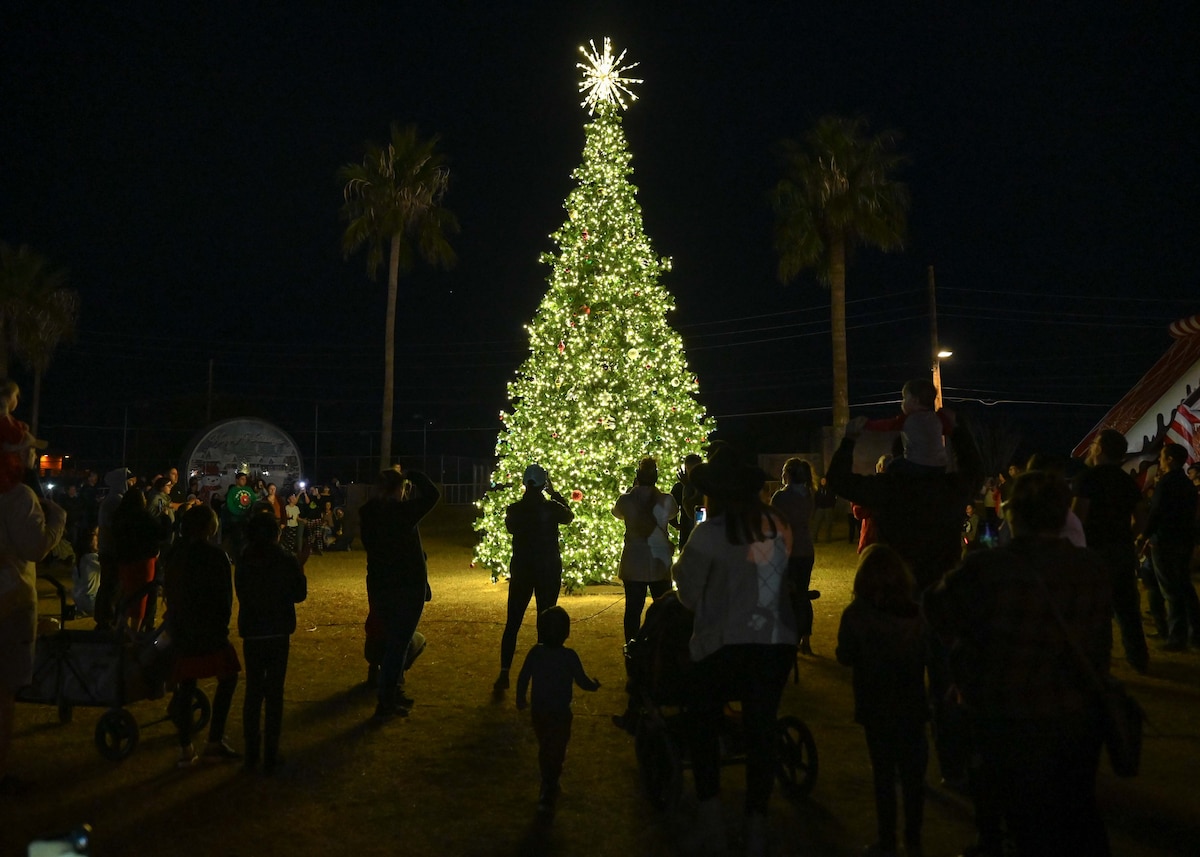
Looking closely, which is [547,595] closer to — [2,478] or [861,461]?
[2,478]

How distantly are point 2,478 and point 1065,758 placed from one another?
515 cm

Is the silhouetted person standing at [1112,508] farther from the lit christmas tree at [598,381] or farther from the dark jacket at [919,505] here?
the lit christmas tree at [598,381]

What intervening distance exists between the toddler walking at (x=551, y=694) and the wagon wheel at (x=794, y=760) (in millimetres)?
1126

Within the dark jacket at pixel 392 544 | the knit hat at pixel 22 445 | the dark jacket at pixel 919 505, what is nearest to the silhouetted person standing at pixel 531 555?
the dark jacket at pixel 392 544

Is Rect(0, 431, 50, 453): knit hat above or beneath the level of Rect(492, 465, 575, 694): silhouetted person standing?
above

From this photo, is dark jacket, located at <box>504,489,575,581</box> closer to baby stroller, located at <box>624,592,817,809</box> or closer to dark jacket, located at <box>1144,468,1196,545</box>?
baby stroller, located at <box>624,592,817,809</box>

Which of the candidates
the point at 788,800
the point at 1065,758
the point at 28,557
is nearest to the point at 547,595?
the point at 788,800

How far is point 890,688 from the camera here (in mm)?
4605

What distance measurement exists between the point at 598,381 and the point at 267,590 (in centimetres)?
1036

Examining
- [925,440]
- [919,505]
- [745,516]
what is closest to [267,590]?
[745,516]

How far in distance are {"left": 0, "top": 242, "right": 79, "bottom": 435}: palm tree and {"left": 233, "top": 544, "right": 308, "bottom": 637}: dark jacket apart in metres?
34.0

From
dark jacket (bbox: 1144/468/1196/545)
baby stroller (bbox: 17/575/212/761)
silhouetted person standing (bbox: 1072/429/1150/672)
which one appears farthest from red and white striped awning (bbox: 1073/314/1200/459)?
baby stroller (bbox: 17/575/212/761)

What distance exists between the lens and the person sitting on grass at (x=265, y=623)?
19.6ft

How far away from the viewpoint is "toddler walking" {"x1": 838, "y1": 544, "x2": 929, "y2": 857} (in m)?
4.58
